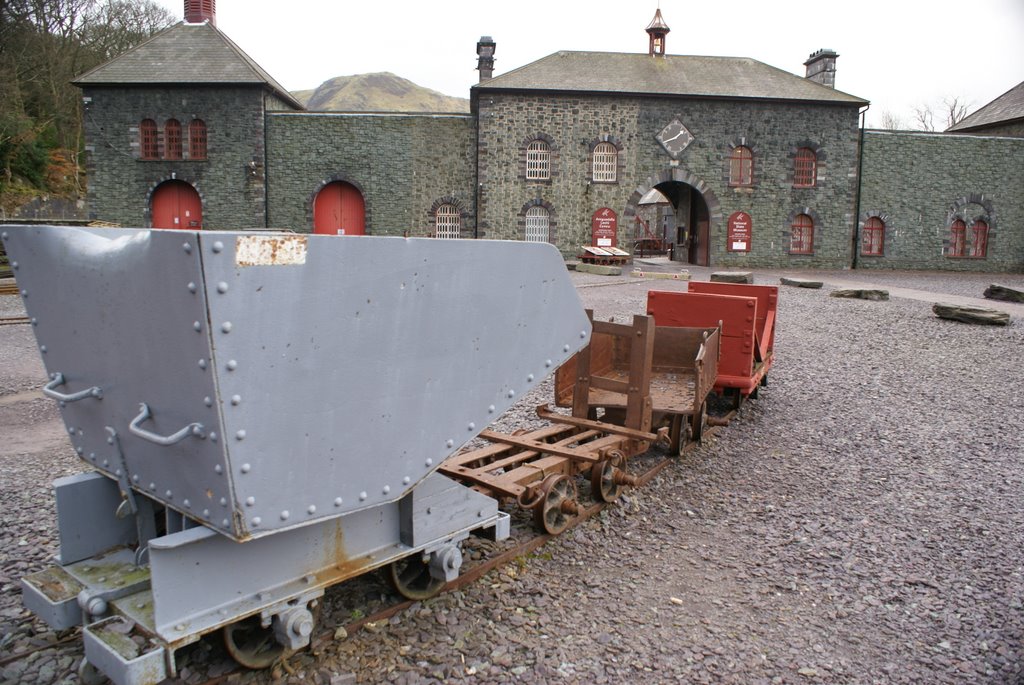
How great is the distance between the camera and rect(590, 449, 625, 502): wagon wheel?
511 centimetres

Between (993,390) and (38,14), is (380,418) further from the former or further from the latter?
(38,14)

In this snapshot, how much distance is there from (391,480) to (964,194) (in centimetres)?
3511

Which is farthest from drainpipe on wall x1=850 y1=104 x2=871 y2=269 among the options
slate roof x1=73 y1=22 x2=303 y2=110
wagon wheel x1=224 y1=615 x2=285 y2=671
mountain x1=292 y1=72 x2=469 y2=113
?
mountain x1=292 y1=72 x2=469 y2=113

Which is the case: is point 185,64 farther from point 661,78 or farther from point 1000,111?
point 1000,111

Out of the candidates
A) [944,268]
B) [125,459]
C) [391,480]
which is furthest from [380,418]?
[944,268]

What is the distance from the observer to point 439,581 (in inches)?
152

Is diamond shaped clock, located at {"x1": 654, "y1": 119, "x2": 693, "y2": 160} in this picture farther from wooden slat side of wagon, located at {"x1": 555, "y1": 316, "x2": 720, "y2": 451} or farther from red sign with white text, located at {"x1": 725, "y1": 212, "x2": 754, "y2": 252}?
wooden slat side of wagon, located at {"x1": 555, "y1": 316, "x2": 720, "y2": 451}

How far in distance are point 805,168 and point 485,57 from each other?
1478cm

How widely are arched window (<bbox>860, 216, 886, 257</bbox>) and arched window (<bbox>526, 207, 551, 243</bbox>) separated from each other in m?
13.1

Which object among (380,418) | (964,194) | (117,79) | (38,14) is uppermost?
(38,14)

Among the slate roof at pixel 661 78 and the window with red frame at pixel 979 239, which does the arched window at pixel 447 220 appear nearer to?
the slate roof at pixel 661 78

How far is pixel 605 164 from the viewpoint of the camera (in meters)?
30.5

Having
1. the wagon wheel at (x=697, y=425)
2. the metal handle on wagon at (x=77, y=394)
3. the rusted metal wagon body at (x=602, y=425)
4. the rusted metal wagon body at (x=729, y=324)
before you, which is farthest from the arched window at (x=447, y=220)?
the metal handle on wagon at (x=77, y=394)

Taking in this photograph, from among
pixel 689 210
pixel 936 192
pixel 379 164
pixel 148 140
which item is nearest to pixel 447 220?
pixel 379 164
